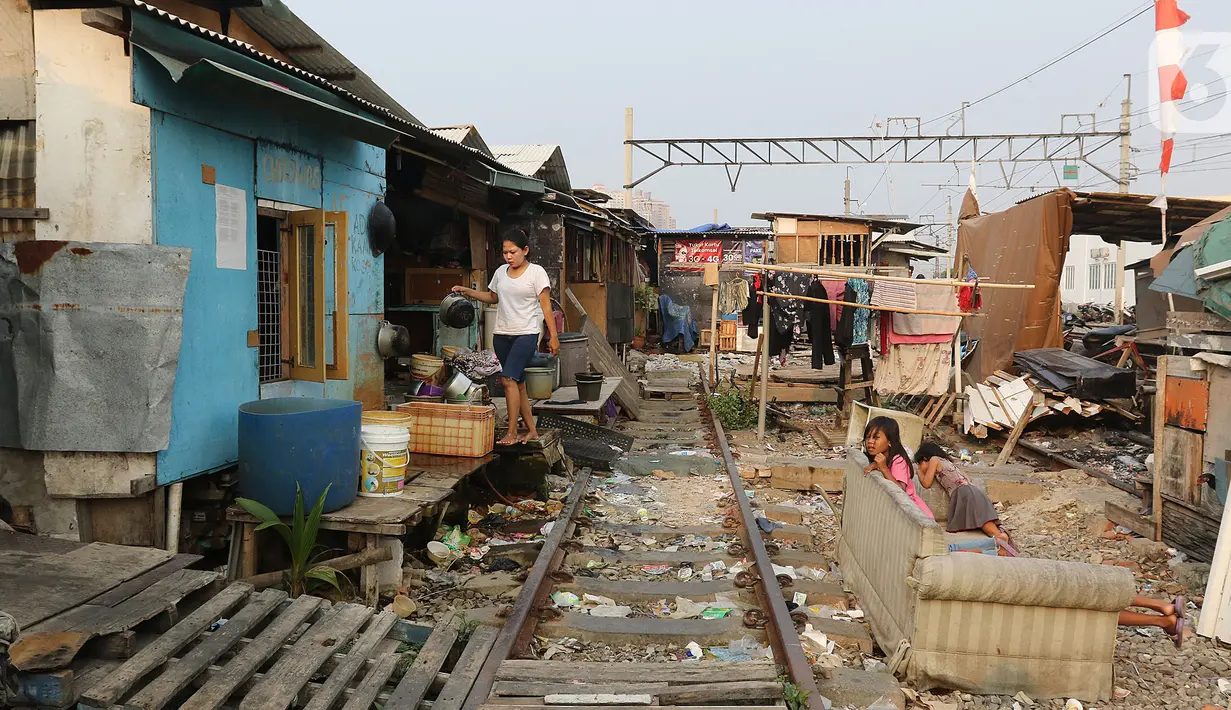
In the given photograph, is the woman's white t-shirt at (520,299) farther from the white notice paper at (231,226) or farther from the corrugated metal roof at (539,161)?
the corrugated metal roof at (539,161)

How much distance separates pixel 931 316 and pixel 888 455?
591 centimetres

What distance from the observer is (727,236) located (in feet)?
103

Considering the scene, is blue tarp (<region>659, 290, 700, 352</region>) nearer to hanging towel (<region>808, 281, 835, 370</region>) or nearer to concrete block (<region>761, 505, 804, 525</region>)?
hanging towel (<region>808, 281, 835, 370</region>)

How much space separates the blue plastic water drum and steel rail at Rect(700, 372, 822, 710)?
2709mm

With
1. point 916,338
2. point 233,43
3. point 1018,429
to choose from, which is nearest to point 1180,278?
point 1018,429

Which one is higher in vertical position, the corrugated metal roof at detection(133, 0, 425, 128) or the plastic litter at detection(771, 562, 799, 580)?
the corrugated metal roof at detection(133, 0, 425, 128)

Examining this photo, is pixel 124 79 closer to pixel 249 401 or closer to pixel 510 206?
pixel 249 401

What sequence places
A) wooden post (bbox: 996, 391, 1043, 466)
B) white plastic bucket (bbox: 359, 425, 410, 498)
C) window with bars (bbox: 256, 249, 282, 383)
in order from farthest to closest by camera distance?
wooden post (bbox: 996, 391, 1043, 466)
window with bars (bbox: 256, 249, 282, 383)
white plastic bucket (bbox: 359, 425, 410, 498)

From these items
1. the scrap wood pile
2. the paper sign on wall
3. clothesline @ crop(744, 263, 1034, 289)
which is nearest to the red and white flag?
clothesline @ crop(744, 263, 1034, 289)

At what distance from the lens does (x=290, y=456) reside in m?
4.96

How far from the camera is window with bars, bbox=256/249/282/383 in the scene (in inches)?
259

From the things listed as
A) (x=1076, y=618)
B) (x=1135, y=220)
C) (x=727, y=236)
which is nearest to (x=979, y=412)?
(x=1135, y=220)

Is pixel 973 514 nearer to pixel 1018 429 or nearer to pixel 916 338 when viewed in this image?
pixel 1018 429

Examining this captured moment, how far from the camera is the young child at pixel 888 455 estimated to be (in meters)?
5.46
